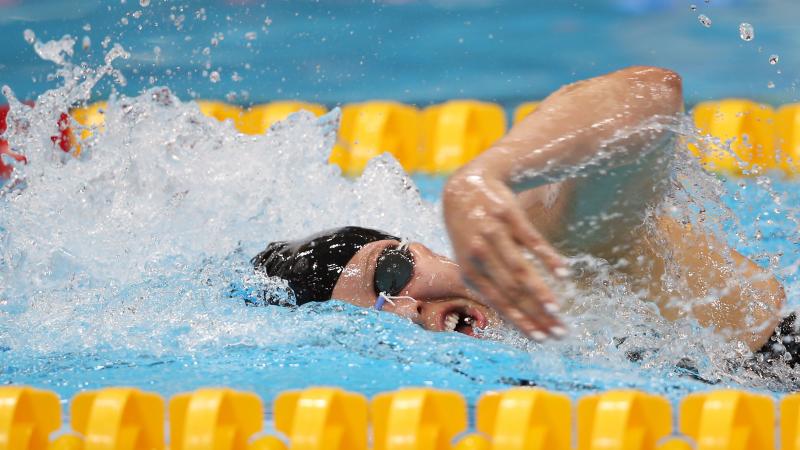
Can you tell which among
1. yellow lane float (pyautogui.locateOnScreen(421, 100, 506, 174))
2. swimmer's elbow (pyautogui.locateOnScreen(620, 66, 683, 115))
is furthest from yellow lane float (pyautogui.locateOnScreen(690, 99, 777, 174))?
swimmer's elbow (pyautogui.locateOnScreen(620, 66, 683, 115))

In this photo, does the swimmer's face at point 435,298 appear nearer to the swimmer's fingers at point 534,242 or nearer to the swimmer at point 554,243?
the swimmer at point 554,243

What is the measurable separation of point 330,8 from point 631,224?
163 inches

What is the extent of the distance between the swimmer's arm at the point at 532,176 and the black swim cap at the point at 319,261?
0.64 m

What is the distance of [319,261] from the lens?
75.9 inches

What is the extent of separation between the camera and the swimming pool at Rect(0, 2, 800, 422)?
5.33 feet

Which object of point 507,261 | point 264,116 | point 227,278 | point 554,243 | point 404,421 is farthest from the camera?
point 264,116

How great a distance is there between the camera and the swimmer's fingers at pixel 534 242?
0.99m

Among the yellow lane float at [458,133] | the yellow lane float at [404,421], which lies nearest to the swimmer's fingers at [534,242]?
the yellow lane float at [404,421]

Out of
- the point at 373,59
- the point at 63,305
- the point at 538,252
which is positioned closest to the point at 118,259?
the point at 63,305

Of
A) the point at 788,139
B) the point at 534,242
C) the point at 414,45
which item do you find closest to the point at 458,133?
the point at 788,139

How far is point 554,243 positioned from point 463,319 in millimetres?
338

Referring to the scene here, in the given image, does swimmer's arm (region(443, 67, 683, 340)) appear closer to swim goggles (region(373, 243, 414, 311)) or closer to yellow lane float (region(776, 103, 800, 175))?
swim goggles (region(373, 243, 414, 311))

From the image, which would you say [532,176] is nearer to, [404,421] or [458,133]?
[404,421]

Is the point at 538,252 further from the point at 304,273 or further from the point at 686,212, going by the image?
the point at 304,273
